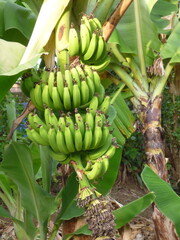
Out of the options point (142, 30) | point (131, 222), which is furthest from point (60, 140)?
point (131, 222)

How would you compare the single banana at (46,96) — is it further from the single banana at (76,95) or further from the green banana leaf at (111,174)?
the green banana leaf at (111,174)

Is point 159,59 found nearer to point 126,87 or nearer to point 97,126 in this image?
point 126,87

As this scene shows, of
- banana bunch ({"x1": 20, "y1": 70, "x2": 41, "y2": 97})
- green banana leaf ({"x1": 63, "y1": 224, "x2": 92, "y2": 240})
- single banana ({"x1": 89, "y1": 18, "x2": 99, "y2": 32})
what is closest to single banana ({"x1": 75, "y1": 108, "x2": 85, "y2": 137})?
banana bunch ({"x1": 20, "y1": 70, "x2": 41, "y2": 97})

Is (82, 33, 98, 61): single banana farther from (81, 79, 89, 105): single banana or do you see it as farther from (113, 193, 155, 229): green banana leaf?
(113, 193, 155, 229): green banana leaf

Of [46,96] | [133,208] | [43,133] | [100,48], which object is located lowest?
[133,208]

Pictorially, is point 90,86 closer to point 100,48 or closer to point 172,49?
point 100,48

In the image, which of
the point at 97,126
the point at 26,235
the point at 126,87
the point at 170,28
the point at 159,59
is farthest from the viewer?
the point at 170,28

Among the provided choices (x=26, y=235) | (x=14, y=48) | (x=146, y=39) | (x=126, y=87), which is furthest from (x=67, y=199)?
(x=146, y=39)
